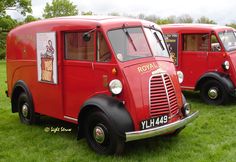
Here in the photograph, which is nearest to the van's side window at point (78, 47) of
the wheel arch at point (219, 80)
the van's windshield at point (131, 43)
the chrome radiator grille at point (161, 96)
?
the van's windshield at point (131, 43)

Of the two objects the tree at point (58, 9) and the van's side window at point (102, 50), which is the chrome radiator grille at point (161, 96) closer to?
the van's side window at point (102, 50)

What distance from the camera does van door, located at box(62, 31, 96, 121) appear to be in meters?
5.99

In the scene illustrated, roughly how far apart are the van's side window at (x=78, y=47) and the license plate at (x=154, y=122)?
1.44 metres

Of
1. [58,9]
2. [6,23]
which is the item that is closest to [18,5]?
[6,23]

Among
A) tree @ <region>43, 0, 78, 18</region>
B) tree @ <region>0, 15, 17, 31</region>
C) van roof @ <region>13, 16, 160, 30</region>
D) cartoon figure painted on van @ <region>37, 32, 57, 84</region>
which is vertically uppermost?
tree @ <region>43, 0, 78, 18</region>

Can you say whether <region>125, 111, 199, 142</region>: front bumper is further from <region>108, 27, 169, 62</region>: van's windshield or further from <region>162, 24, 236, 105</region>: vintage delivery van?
<region>162, 24, 236, 105</region>: vintage delivery van

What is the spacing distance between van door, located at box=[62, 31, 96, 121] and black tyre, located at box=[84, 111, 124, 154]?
527mm

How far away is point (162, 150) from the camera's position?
5.84 m

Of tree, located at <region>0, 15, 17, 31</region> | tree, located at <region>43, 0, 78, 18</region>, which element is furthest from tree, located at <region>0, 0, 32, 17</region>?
tree, located at <region>43, 0, 78, 18</region>

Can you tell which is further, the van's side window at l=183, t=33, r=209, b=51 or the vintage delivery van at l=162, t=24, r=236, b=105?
the van's side window at l=183, t=33, r=209, b=51

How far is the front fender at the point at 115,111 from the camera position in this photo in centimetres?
519

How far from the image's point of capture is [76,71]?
6207 mm

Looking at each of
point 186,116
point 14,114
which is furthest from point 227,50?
point 14,114

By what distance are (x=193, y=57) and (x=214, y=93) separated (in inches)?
49.6
